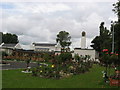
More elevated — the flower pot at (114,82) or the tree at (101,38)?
the tree at (101,38)

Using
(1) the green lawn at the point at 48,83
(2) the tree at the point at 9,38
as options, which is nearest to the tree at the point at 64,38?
(2) the tree at the point at 9,38

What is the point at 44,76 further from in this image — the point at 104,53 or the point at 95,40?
the point at 95,40

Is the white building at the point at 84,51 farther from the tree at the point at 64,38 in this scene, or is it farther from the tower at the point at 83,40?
the tree at the point at 64,38

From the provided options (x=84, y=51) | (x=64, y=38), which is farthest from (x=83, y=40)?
(x=64, y=38)

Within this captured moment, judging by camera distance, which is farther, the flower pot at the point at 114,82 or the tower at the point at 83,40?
the tower at the point at 83,40

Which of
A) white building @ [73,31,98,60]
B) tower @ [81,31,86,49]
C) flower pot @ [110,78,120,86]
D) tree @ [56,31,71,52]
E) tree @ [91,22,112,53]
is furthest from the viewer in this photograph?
tree @ [56,31,71,52]

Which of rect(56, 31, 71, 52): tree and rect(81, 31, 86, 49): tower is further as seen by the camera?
rect(56, 31, 71, 52): tree

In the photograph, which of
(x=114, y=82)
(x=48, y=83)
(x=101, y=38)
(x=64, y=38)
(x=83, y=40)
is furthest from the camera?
(x=64, y=38)

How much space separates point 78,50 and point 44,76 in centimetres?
4061

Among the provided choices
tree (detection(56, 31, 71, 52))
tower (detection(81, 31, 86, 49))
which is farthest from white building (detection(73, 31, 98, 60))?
tree (detection(56, 31, 71, 52))

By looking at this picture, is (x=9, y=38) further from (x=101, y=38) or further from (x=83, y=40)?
(x=101, y=38)

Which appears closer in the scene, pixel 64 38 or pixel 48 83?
pixel 48 83

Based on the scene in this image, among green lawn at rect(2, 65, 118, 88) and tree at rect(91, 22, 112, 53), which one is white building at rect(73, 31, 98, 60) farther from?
green lawn at rect(2, 65, 118, 88)

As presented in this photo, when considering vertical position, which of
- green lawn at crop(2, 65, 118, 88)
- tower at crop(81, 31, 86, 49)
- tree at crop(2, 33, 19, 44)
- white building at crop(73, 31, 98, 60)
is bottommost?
green lawn at crop(2, 65, 118, 88)
